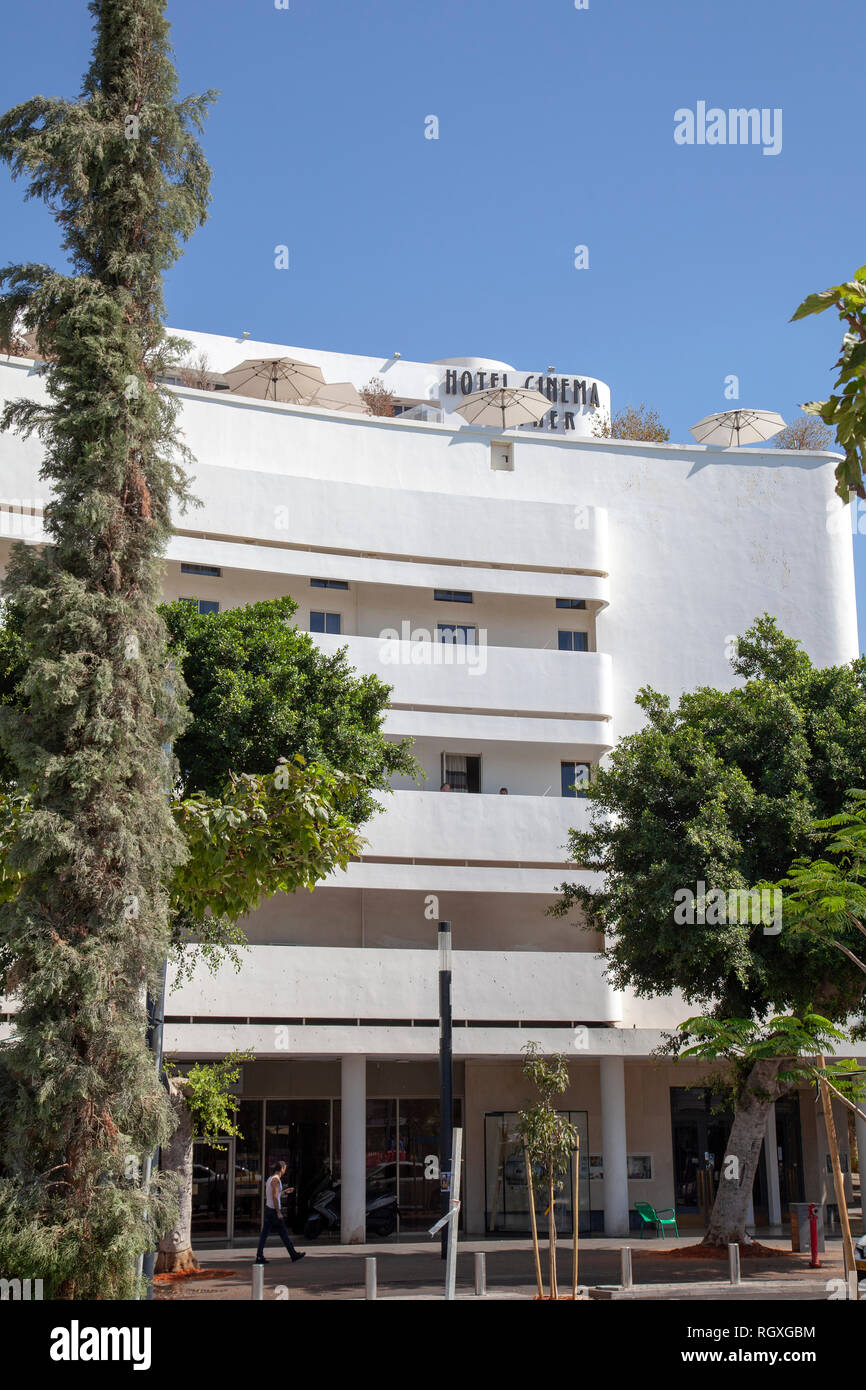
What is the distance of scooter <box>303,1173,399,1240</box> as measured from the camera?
2795cm

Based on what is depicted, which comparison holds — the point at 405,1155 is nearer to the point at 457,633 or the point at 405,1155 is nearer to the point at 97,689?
the point at 457,633

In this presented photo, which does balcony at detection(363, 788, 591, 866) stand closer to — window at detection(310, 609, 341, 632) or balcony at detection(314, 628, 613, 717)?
balcony at detection(314, 628, 613, 717)

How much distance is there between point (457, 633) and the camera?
109 ft

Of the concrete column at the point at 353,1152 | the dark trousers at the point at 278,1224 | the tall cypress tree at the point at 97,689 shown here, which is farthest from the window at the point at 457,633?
the tall cypress tree at the point at 97,689

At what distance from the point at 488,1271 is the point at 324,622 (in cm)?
1549

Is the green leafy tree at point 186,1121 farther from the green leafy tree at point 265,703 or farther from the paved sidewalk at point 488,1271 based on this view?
the green leafy tree at point 265,703

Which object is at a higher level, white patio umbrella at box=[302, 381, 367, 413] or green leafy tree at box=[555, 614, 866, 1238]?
white patio umbrella at box=[302, 381, 367, 413]

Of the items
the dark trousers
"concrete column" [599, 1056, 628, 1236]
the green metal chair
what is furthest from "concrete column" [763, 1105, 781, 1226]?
the dark trousers

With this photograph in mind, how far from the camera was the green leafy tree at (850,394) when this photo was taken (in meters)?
4.33

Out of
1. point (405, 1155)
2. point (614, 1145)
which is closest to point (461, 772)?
point (405, 1155)

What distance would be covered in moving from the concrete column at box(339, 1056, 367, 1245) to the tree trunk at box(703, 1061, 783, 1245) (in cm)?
731

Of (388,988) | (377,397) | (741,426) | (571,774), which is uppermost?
(377,397)

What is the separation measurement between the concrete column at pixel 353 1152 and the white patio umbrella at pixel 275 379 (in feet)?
58.0

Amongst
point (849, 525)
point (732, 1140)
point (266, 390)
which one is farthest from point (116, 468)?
point (849, 525)
